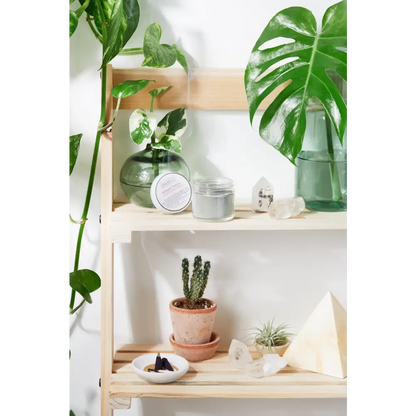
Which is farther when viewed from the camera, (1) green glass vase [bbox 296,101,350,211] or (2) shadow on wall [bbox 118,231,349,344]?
(2) shadow on wall [bbox 118,231,349,344]

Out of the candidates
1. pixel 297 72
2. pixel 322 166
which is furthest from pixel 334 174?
pixel 297 72

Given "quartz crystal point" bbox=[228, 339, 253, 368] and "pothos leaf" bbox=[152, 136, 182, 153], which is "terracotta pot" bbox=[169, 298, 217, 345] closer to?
"quartz crystal point" bbox=[228, 339, 253, 368]

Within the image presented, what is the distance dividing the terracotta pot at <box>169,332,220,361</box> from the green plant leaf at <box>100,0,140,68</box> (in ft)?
1.45

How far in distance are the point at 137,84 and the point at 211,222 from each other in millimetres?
236

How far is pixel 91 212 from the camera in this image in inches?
32.6

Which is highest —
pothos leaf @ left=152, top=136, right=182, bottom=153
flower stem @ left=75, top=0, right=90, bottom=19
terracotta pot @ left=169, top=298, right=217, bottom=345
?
flower stem @ left=75, top=0, right=90, bottom=19

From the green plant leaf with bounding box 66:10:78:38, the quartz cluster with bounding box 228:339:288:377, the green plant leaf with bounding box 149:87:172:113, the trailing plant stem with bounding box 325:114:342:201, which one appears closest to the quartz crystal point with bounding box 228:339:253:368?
the quartz cluster with bounding box 228:339:288:377

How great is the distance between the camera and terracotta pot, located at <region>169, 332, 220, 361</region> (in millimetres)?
780

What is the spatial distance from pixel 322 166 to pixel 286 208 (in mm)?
83

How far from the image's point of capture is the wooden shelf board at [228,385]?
0.73 metres

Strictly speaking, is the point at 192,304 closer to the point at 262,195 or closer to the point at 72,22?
the point at 262,195
